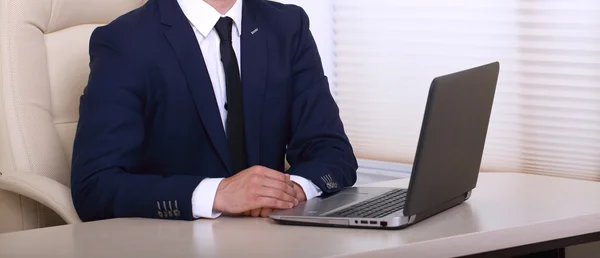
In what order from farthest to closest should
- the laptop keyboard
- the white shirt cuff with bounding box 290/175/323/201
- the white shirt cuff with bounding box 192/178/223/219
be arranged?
the white shirt cuff with bounding box 290/175/323/201 → the white shirt cuff with bounding box 192/178/223/219 → the laptop keyboard

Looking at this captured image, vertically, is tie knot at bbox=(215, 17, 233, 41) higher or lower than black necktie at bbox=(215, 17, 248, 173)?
higher

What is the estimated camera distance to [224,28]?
6.90 ft

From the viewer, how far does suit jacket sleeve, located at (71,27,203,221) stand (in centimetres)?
170

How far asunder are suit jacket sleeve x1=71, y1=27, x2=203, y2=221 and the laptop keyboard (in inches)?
11.7

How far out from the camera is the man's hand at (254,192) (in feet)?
5.41

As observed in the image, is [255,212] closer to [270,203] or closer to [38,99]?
[270,203]

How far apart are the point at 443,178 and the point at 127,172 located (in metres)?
0.70

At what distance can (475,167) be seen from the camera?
1711 millimetres

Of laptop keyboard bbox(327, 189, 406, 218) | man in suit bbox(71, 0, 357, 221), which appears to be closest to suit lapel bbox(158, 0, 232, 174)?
man in suit bbox(71, 0, 357, 221)

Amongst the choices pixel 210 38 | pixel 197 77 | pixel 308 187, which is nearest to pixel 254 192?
pixel 308 187

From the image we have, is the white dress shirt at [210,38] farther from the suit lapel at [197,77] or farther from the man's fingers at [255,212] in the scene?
the man's fingers at [255,212]

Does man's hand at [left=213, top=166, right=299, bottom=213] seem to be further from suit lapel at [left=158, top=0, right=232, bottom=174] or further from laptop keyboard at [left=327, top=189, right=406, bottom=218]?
suit lapel at [left=158, top=0, right=232, bottom=174]

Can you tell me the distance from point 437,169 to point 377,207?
0.15 m

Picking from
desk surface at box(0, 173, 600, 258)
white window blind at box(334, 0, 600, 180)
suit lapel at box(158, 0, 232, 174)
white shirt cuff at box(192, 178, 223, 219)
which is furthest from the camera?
white window blind at box(334, 0, 600, 180)
